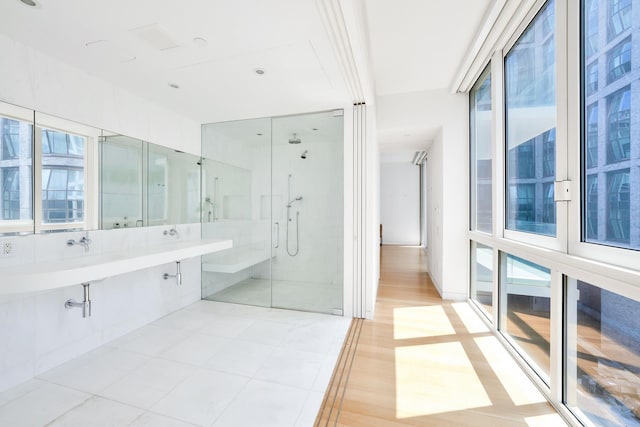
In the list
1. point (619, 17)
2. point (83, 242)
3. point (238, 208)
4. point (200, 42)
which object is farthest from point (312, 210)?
point (619, 17)

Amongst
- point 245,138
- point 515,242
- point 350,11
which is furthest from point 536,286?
point 245,138

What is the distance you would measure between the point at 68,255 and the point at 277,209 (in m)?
1.97

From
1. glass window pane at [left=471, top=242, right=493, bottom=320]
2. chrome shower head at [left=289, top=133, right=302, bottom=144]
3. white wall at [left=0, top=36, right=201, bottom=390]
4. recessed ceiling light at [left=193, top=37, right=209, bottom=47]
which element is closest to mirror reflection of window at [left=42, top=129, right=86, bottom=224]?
white wall at [left=0, top=36, right=201, bottom=390]

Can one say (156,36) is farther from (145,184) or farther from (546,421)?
(546,421)

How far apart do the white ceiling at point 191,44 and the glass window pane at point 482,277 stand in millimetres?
2379

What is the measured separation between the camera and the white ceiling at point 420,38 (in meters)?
2.16

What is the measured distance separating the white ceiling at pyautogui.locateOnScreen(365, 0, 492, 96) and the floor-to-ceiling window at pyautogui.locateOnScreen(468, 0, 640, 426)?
449 mm

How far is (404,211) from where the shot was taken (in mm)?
9000

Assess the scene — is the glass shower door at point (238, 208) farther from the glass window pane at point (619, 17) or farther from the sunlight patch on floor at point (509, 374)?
the glass window pane at point (619, 17)

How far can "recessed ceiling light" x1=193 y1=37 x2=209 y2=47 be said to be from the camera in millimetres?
1854

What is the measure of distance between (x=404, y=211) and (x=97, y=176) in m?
8.24

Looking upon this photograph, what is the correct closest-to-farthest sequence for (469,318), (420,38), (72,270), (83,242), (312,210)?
(72,270) → (83,242) → (420,38) → (469,318) → (312,210)

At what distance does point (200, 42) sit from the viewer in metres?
1.89

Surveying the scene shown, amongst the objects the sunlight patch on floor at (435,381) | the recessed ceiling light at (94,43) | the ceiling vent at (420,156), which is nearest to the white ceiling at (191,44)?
the recessed ceiling light at (94,43)
